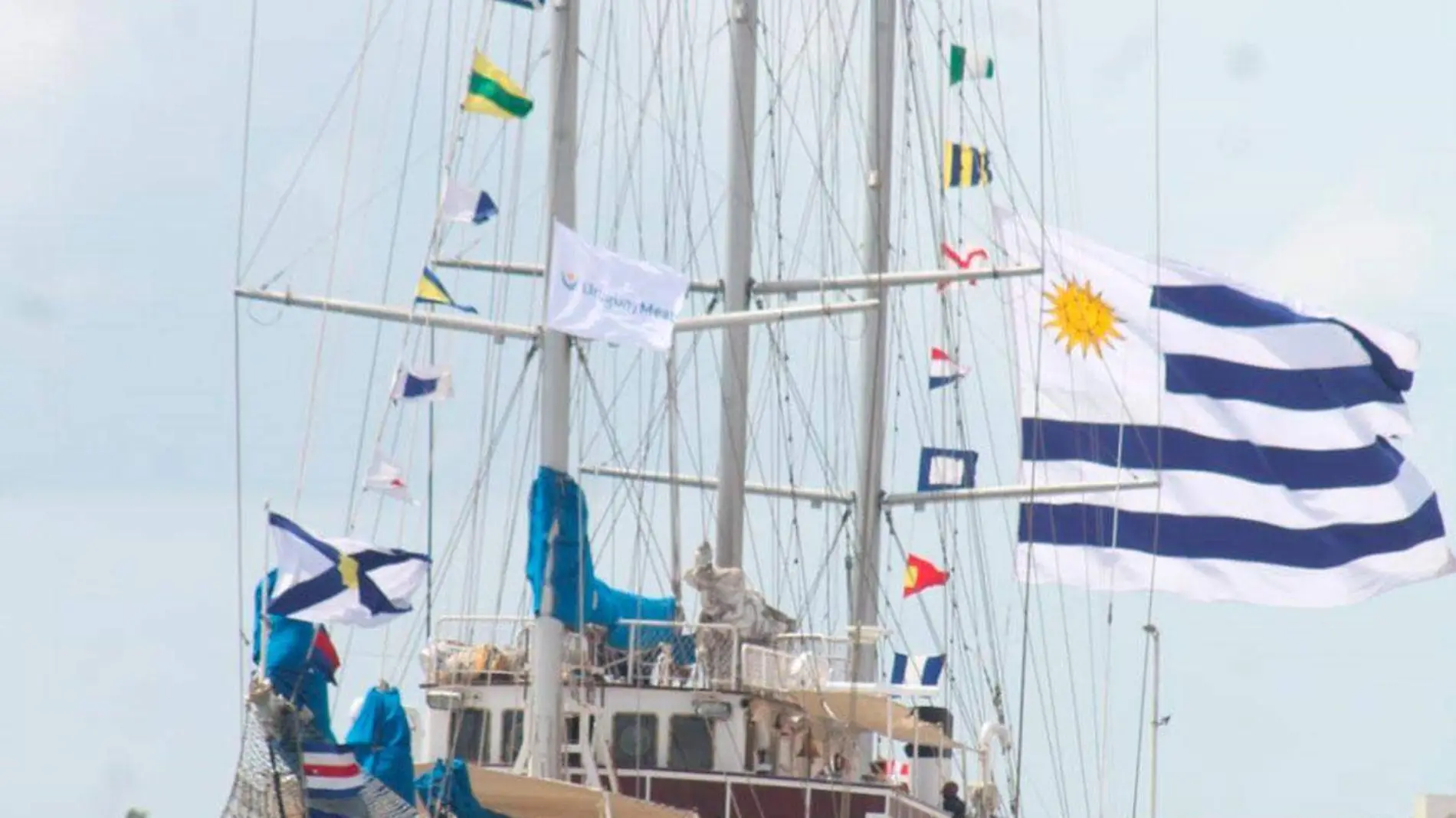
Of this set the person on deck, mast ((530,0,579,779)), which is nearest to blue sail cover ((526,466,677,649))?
mast ((530,0,579,779))

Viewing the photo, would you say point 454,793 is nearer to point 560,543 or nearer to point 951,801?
point 560,543

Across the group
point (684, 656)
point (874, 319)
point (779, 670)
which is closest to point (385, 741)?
point (684, 656)

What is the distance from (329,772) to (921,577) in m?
25.7

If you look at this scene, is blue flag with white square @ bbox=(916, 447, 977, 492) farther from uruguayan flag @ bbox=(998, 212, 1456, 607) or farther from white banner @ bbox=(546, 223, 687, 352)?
white banner @ bbox=(546, 223, 687, 352)

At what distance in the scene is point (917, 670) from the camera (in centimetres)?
8481

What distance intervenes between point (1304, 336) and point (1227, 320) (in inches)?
58.4

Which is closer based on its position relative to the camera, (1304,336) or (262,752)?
(262,752)

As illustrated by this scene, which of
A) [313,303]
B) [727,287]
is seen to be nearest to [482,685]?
[313,303]

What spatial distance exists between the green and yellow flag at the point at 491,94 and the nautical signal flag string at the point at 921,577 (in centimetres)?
2128

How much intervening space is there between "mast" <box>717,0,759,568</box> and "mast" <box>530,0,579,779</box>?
571 inches

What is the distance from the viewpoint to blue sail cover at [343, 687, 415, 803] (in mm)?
68875

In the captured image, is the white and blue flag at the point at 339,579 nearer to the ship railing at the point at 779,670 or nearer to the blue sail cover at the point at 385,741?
the blue sail cover at the point at 385,741

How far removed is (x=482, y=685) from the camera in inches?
3061

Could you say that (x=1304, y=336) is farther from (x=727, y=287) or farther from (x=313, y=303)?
(x=313, y=303)
